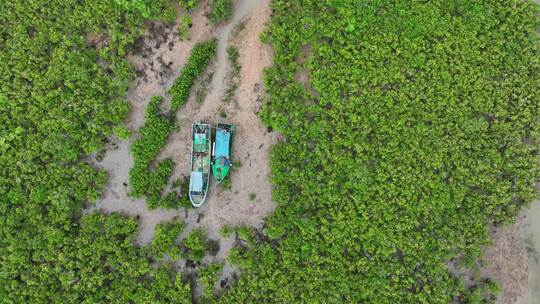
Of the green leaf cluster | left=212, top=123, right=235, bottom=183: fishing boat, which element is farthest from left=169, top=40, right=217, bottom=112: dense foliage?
the green leaf cluster

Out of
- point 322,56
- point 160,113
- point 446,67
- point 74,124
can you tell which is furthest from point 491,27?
point 74,124

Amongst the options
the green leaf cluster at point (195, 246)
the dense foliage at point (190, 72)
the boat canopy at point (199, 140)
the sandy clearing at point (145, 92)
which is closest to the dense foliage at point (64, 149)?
the sandy clearing at point (145, 92)

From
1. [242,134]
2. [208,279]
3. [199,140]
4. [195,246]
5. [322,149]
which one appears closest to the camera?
[208,279]

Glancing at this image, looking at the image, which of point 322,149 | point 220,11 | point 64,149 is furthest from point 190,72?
point 322,149

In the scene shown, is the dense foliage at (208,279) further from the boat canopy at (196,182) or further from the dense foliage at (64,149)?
the boat canopy at (196,182)

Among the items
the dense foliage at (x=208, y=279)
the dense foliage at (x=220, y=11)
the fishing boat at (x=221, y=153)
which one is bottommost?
the dense foliage at (x=208, y=279)

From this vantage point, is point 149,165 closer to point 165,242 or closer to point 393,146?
point 165,242

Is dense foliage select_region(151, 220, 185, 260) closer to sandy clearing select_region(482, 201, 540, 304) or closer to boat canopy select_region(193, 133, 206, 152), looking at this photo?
boat canopy select_region(193, 133, 206, 152)

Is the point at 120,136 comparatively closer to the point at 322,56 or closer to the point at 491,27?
the point at 322,56
